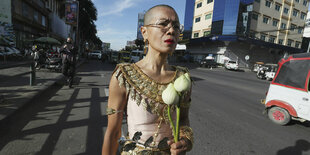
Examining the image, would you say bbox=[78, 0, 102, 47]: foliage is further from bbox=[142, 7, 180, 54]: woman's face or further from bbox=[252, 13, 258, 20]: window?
bbox=[142, 7, 180, 54]: woman's face

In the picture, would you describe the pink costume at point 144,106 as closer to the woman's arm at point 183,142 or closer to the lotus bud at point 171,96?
the woman's arm at point 183,142

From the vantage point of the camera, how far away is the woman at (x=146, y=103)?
1144 mm

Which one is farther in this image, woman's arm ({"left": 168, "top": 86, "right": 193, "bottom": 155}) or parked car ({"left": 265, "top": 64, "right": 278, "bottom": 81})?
parked car ({"left": 265, "top": 64, "right": 278, "bottom": 81})

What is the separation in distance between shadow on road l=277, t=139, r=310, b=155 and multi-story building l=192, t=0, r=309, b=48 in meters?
32.4

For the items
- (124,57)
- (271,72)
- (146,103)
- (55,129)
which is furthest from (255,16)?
(146,103)

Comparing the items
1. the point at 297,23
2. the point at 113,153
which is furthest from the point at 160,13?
the point at 297,23

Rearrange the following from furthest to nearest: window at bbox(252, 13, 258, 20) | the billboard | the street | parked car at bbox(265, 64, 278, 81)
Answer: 1. window at bbox(252, 13, 258, 20)
2. the billboard
3. parked car at bbox(265, 64, 278, 81)
4. the street

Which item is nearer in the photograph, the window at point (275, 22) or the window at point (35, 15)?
the window at point (35, 15)

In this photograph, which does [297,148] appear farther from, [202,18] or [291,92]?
[202,18]

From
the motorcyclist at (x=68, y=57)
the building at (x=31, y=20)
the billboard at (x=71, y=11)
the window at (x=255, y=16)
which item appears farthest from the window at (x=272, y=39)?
the building at (x=31, y=20)

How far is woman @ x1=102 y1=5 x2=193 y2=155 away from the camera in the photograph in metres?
1.14

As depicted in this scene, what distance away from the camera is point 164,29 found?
115 centimetres

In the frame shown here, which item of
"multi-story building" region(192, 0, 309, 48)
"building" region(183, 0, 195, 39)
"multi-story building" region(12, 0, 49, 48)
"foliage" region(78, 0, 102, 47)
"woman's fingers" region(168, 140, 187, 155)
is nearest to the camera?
"woman's fingers" region(168, 140, 187, 155)

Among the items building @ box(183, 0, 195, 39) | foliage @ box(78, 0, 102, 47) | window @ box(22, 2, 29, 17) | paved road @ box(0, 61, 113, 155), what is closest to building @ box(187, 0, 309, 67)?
building @ box(183, 0, 195, 39)
